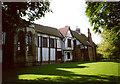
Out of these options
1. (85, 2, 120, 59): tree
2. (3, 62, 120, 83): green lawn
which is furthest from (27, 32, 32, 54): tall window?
(85, 2, 120, 59): tree

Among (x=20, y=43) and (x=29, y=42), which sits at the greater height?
(x=29, y=42)

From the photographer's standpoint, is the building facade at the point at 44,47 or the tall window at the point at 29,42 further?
the tall window at the point at 29,42

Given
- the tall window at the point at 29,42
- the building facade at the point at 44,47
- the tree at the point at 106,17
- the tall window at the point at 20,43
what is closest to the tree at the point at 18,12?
the building facade at the point at 44,47

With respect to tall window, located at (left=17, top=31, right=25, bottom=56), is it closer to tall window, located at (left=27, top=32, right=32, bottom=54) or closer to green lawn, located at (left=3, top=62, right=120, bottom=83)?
tall window, located at (left=27, top=32, right=32, bottom=54)

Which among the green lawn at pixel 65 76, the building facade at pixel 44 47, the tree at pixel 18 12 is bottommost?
the green lawn at pixel 65 76

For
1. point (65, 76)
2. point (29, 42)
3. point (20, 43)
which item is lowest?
point (65, 76)

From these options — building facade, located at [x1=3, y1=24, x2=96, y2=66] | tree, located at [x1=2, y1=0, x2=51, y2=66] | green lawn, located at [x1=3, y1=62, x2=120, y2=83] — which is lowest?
green lawn, located at [x1=3, y1=62, x2=120, y2=83]

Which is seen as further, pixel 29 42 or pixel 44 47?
pixel 44 47

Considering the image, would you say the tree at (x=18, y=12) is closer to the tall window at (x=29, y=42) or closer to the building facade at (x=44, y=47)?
the building facade at (x=44, y=47)

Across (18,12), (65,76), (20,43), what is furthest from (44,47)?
(65,76)

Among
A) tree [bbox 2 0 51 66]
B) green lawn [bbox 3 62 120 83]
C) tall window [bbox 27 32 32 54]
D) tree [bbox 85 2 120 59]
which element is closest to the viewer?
green lawn [bbox 3 62 120 83]

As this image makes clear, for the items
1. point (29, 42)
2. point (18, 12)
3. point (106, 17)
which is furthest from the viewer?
point (29, 42)

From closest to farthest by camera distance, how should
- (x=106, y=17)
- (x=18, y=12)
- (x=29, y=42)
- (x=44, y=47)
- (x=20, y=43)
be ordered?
(x=106, y=17) < (x=18, y=12) < (x=20, y=43) < (x=29, y=42) < (x=44, y=47)

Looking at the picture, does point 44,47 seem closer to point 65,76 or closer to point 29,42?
point 29,42
